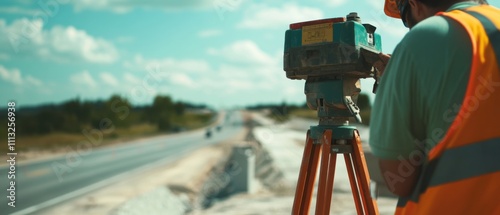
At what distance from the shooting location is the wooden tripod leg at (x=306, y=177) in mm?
2348

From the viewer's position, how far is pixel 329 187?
220 centimetres

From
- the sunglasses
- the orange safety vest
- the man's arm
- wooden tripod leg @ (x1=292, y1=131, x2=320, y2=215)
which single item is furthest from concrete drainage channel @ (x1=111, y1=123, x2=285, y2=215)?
the orange safety vest

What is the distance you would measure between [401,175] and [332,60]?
2.72 feet

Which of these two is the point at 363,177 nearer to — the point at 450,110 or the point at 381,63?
the point at 381,63

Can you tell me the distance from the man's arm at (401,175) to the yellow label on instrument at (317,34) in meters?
0.86

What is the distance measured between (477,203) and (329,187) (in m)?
1.00

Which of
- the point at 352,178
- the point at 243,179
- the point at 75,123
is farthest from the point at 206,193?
the point at 75,123

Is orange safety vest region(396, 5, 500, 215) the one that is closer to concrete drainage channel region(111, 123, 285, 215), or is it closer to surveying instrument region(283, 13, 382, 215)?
surveying instrument region(283, 13, 382, 215)

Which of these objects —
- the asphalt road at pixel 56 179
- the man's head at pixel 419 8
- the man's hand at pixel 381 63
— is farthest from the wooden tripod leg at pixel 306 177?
the asphalt road at pixel 56 179

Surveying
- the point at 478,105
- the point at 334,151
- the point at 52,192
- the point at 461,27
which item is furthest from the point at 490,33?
the point at 52,192

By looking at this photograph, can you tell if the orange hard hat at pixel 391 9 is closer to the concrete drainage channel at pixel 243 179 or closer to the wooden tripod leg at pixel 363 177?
the wooden tripod leg at pixel 363 177

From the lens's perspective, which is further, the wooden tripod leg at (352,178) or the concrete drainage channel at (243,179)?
the concrete drainage channel at (243,179)

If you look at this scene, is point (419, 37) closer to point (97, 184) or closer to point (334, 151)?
point (334, 151)

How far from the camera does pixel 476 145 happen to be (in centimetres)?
122
